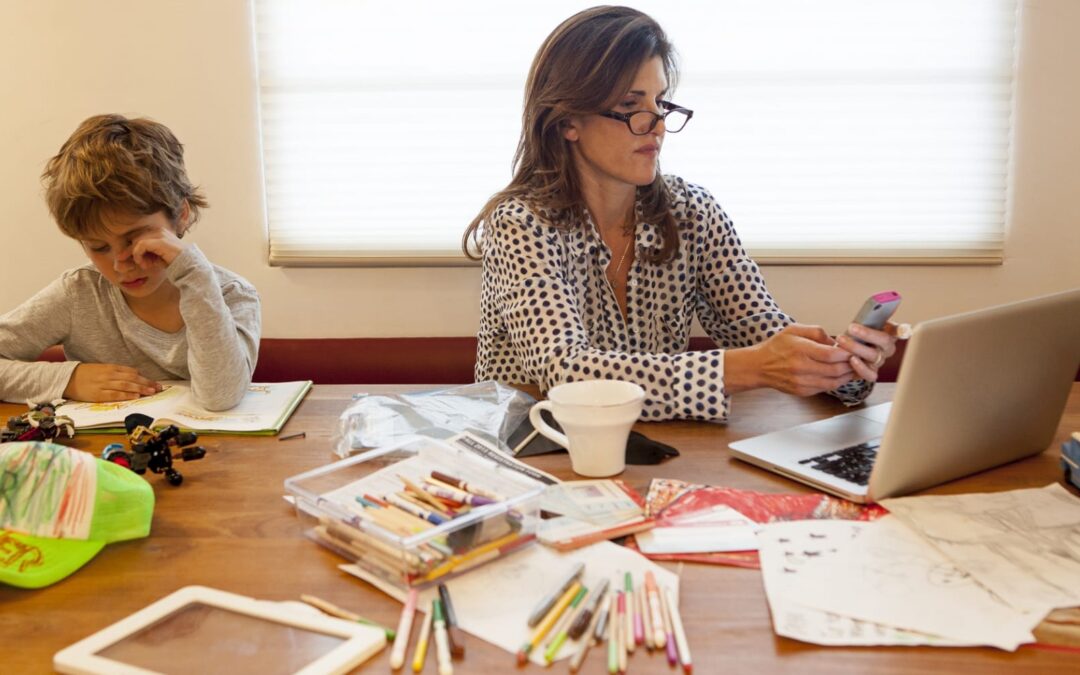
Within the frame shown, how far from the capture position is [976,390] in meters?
1.06

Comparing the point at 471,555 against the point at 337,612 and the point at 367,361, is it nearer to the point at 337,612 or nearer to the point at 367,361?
the point at 337,612

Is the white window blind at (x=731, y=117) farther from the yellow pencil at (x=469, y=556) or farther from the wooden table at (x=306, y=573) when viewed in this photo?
the yellow pencil at (x=469, y=556)

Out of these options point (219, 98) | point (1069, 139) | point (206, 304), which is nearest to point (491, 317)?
point (206, 304)

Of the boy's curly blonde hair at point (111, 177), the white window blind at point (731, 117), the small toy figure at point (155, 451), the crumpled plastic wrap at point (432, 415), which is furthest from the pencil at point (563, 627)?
the white window blind at point (731, 117)

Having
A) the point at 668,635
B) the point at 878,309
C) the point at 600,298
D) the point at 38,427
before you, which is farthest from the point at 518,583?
the point at 600,298

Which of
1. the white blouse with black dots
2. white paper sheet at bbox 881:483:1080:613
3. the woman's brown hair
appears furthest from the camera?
the woman's brown hair

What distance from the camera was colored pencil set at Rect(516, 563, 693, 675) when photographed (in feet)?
2.46

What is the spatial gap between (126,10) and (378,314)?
98 cm

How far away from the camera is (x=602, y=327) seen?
5.87 ft

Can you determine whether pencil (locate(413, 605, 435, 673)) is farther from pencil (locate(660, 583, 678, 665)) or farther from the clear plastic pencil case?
pencil (locate(660, 583, 678, 665))

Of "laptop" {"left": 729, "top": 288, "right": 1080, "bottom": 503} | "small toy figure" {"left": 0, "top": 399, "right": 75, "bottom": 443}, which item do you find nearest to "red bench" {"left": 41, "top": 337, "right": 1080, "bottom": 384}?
"small toy figure" {"left": 0, "top": 399, "right": 75, "bottom": 443}

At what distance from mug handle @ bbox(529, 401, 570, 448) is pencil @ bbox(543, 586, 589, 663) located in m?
0.36

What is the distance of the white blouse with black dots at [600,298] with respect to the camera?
1.49 meters

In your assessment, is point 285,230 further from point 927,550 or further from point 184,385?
point 927,550
